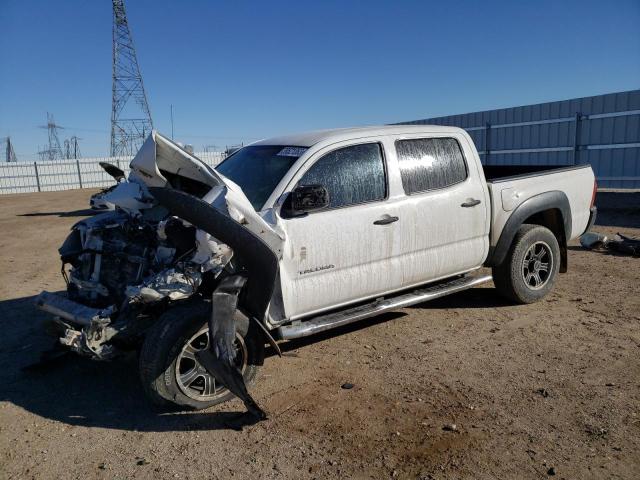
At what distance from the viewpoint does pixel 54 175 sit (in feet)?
98.6

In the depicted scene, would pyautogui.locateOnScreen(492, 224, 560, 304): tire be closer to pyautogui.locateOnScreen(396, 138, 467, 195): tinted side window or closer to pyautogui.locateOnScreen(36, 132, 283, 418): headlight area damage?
pyautogui.locateOnScreen(396, 138, 467, 195): tinted side window

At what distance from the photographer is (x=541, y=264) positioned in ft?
17.9

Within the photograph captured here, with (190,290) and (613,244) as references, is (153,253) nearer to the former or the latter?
(190,290)

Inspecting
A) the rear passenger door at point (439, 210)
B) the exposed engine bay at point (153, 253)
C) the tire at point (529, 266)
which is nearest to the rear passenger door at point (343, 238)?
Answer: the rear passenger door at point (439, 210)

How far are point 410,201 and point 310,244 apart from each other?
1.11m

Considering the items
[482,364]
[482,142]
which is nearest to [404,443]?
[482,364]

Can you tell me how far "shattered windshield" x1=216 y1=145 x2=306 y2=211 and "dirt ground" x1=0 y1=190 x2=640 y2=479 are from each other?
1493 millimetres

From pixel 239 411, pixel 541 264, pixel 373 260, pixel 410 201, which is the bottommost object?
pixel 239 411

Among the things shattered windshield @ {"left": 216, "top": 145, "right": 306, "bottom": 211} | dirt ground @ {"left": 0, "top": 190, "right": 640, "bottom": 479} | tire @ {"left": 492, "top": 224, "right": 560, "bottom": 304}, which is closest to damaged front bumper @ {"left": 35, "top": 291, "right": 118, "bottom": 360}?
dirt ground @ {"left": 0, "top": 190, "right": 640, "bottom": 479}

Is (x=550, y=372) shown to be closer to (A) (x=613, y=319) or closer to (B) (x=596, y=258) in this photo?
(A) (x=613, y=319)

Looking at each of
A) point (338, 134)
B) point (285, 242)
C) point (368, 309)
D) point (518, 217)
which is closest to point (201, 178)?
point (285, 242)

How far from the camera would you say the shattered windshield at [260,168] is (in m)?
3.92

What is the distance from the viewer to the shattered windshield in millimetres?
3920

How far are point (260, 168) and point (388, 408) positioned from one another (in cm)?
220
